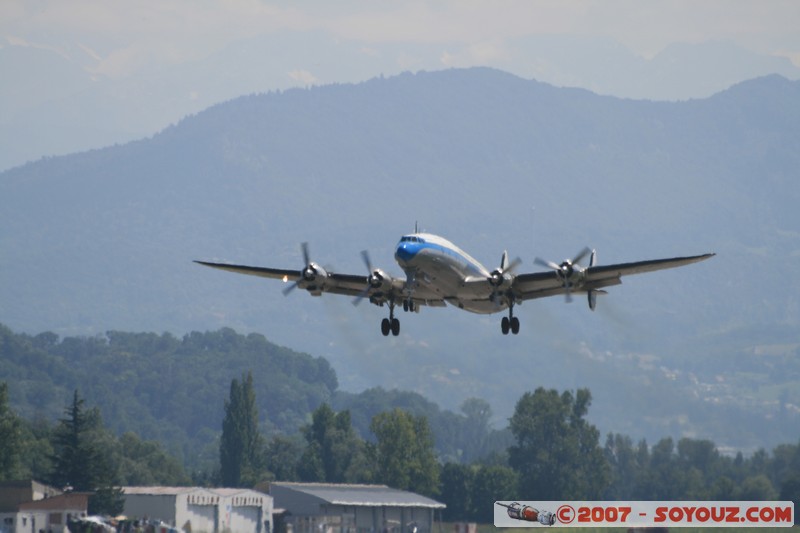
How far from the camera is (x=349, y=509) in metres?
106

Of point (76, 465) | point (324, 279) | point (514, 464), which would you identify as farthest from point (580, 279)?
point (514, 464)

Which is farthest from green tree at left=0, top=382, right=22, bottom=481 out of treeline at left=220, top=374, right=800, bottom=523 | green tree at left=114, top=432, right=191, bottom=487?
treeline at left=220, top=374, right=800, bottom=523

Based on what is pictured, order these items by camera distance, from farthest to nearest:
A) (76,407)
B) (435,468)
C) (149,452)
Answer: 1. (149,452)
2. (435,468)
3. (76,407)

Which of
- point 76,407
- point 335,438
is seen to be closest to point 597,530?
point 76,407

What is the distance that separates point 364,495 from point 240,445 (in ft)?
98.1

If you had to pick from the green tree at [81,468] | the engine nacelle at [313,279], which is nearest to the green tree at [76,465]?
the green tree at [81,468]

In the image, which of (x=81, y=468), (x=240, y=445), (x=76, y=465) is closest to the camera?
(x=81, y=468)

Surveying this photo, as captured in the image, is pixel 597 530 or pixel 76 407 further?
pixel 76 407

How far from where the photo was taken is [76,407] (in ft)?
332

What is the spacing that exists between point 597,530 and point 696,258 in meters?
30.9

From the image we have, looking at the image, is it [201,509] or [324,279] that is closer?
[324,279]

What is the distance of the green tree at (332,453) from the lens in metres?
136

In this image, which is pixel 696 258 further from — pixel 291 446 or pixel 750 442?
pixel 750 442

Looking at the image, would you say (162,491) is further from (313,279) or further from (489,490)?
(489,490)
